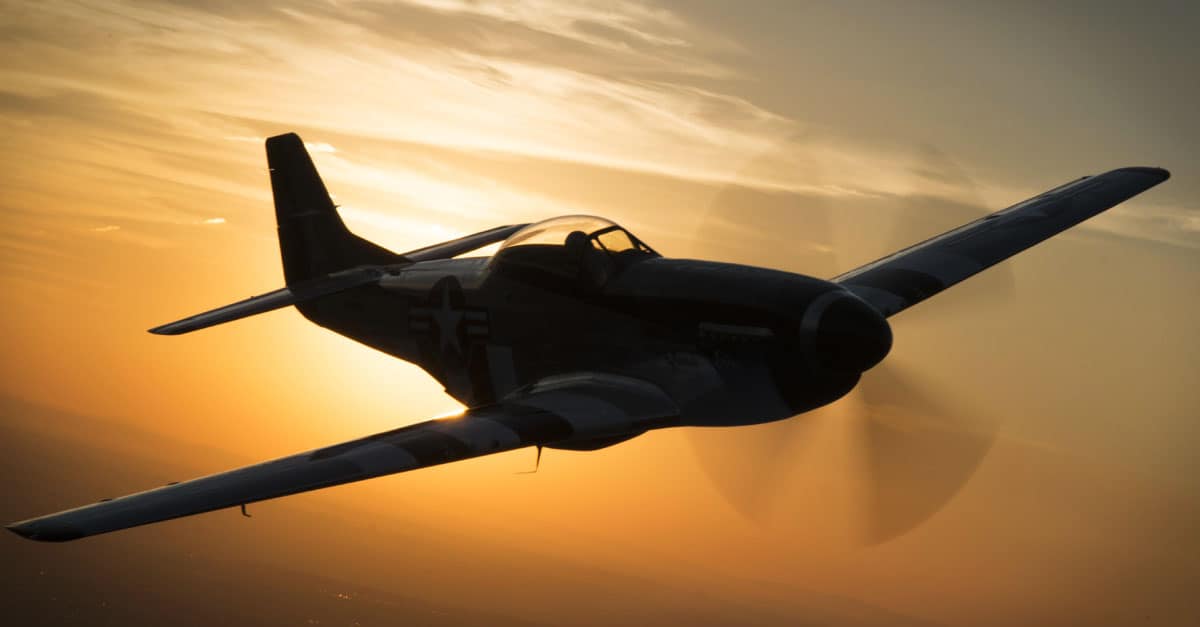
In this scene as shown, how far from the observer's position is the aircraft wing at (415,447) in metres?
10.5

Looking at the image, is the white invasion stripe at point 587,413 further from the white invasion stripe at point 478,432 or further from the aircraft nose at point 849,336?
the aircraft nose at point 849,336

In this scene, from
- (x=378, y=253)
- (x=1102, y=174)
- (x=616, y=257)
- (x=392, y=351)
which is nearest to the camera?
(x=616, y=257)

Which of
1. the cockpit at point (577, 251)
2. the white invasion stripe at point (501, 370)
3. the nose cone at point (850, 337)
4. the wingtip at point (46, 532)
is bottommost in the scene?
the wingtip at point (46, 532)

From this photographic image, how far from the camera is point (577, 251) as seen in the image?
17172 mm

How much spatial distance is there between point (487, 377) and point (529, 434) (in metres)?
5.02

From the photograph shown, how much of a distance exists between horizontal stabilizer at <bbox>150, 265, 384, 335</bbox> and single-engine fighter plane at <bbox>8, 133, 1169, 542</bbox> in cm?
53

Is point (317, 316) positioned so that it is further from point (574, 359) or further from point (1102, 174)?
point (1102, 174)

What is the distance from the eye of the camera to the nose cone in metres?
15.1

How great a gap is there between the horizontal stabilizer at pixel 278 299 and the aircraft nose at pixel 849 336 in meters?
11.2

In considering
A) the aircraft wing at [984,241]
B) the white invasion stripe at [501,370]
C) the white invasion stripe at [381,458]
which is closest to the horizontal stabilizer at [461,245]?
the white invasion stripe at [501,370]

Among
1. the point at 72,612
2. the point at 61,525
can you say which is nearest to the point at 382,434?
the point at 61,525

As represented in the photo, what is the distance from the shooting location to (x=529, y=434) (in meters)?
14.4

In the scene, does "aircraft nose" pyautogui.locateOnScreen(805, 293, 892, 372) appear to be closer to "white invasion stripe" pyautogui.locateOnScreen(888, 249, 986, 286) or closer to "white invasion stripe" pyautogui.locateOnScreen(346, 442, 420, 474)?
"white invasion stripe" pyautogui.locateOnScreen(888, 249, 986, 286)

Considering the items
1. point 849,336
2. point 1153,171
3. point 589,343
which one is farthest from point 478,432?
point 1153,171
